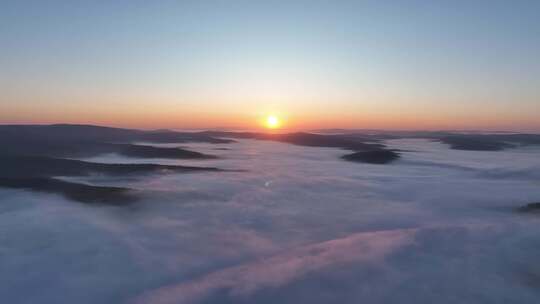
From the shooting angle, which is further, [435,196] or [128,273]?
[435,196]

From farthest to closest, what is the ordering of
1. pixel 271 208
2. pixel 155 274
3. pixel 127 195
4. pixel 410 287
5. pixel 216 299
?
1. pixel 127 195
2. pixel 271 208
3. pixel 155 274
4. pixel 410 287
5. pixel 216 299

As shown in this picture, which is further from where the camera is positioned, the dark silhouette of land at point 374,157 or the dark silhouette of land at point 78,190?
the dark silhouette of land at point 374,157

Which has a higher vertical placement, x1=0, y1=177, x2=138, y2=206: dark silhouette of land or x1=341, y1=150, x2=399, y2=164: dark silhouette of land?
x1=341, y1=150, x2=399, y2=164: dark silhouette of land

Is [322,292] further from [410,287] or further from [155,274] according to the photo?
Answer: [155,274]

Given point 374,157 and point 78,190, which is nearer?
point 78,190

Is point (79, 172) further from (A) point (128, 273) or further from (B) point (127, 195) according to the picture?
(A) point (128, 273)

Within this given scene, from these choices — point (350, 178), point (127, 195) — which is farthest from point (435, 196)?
point (127, 195)

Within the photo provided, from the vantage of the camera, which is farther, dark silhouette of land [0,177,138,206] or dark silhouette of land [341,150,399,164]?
dark silhouette of land [341,150,399,164]

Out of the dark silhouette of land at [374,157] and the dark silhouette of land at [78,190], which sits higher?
the dark silhouette of land at [374,157]

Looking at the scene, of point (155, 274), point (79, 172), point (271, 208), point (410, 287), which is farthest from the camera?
point (79, 172)

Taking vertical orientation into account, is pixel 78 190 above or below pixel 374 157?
below
